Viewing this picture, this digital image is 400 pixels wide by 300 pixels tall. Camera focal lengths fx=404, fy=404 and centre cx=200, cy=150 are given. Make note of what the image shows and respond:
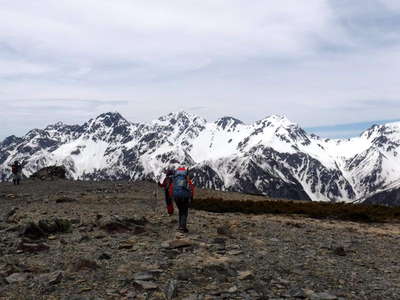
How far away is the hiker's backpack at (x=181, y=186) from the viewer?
660 inches

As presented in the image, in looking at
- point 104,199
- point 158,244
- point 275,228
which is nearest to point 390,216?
point 275,228

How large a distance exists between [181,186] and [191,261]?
18.1ft

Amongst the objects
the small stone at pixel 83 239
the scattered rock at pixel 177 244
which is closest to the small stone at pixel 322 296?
the scattered rock at pixel 177 244

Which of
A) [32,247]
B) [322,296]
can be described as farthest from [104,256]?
[322,296]

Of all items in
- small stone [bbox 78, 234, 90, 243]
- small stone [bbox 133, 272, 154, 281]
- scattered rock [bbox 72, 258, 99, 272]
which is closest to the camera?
small stone [bbox 133, 272, 154, 281]

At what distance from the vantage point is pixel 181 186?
16875mm

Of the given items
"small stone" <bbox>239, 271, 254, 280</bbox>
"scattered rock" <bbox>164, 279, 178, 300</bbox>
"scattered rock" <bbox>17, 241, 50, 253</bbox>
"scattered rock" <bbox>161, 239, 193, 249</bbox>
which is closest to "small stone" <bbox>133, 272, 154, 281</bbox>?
"scattered rock" <bbox>164, 279, 178, 300</bbox>

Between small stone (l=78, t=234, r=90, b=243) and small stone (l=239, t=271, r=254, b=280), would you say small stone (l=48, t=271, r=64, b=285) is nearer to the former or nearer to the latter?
small stone (l=78, t=234, r=90, b=243)

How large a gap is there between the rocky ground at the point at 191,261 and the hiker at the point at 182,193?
0.75 metres

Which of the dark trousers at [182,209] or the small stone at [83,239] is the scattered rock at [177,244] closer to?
the dark trousers at [182,209]

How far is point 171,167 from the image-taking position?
754 inches

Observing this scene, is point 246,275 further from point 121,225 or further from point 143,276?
point 121,225

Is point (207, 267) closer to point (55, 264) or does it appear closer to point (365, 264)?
point (55, 264)

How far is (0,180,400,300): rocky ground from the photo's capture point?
977 cm
